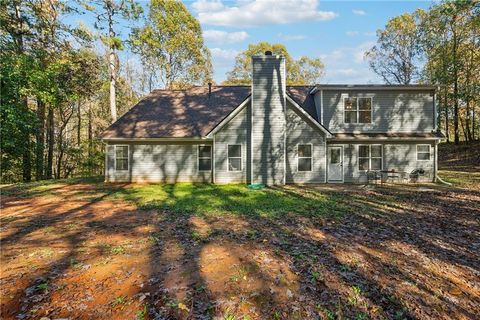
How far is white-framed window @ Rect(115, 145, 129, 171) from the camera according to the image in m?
17.7

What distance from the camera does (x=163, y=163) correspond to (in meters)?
17.6

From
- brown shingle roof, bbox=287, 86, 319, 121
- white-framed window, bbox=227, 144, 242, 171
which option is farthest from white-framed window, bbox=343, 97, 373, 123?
white-framed window, bbox=227, 144, 242, 171

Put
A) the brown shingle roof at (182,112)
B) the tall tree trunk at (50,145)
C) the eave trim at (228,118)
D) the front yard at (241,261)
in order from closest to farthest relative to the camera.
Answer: the front yard at (241,261) < the eave trim at (228,118) < the brown shingle roof at (182,112) < the tall tree trunk at (50,145)

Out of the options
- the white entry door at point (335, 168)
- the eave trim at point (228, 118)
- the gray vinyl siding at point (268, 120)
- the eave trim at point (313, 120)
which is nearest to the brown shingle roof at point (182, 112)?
the eave trim at point (228, 118)

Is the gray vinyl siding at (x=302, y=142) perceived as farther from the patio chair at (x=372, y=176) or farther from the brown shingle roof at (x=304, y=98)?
the patio chair at (x=372, y=176)

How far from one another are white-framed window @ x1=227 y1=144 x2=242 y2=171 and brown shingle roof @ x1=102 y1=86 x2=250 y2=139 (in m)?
1.69

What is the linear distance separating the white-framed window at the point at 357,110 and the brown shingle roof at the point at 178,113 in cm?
673

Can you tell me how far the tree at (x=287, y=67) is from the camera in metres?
44.5

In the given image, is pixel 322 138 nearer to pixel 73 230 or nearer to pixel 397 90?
pixel 397 90

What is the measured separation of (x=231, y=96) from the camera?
2048 cm

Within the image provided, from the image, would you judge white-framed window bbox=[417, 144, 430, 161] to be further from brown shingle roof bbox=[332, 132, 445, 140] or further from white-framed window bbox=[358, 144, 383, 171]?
white-framed window bbox=[358, 144, 383, 171]

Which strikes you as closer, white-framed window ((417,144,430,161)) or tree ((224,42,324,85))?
white-framed window ((417,144,430,161))

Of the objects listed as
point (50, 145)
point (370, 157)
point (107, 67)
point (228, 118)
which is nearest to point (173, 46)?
point (107, 67)

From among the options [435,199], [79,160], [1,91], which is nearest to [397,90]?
[435,199]
